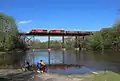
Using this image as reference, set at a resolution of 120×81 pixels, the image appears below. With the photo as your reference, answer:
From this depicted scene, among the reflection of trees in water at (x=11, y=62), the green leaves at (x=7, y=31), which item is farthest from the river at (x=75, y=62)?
the green leaves at (x=7, y=31)

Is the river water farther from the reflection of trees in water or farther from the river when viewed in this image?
the reflection of trees in water

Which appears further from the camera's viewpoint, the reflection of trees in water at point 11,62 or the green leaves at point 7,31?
the green leaves at point 7,31

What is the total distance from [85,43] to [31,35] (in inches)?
1413

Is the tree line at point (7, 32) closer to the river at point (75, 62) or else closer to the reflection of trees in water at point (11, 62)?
the river at point (75, 62)

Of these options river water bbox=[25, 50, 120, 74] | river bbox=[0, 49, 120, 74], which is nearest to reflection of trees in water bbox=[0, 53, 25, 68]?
river bbox=[0, 49, 120, 74]

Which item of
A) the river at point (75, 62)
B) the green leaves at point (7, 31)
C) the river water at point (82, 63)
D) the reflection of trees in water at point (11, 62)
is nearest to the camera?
the river water at point (82, 63)

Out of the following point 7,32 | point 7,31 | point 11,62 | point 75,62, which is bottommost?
point 75,62

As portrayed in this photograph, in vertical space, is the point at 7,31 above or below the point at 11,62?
above

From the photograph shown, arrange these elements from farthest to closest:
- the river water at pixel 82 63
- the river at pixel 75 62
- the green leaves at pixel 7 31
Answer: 1. the green leaves at pixel 7 31
2. the river at pixel 75 62
3. the river water at pixel 82 63

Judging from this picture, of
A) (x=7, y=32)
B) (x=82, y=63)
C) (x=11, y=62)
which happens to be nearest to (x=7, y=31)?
(x=7, y=32)

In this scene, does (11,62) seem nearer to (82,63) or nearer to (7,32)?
(82,63)

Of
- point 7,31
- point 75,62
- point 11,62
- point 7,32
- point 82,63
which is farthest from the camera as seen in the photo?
point 7,32

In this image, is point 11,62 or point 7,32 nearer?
point 11,62

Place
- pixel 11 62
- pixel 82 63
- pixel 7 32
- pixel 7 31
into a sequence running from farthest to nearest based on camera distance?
pixel 7 32, pixel 7 31, pixel 11 62, pixel 82 63
